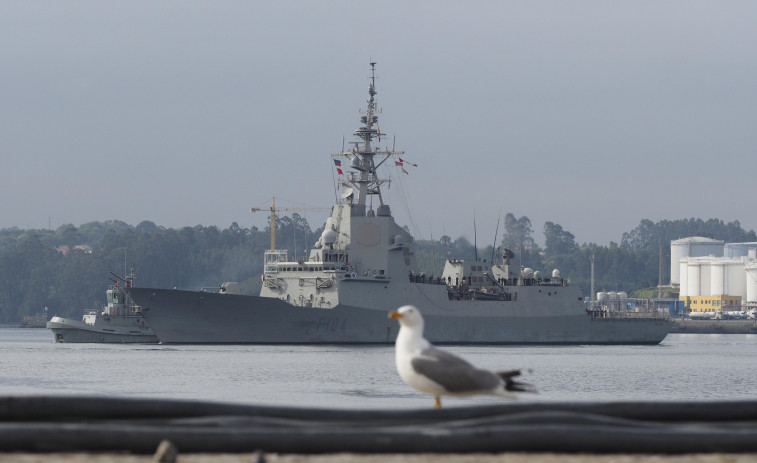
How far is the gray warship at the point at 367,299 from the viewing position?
51.8 meters

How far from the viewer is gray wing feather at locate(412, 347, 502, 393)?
8.95 m

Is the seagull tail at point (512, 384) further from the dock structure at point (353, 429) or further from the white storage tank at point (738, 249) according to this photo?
the white storage tank at point (738, 249)

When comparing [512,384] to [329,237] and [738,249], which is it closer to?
[329,237]

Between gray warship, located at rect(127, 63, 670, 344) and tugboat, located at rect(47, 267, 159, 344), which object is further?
tugboat, located at rect(47, 267, 159, 344)

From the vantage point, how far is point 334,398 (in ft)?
79.7

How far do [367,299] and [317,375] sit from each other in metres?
22.1

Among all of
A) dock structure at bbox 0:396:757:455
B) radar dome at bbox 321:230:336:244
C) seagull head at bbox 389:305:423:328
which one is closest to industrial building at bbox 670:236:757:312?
radar dome at bbox 321:230:336:244

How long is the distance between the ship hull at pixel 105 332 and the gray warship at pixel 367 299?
6.47 m

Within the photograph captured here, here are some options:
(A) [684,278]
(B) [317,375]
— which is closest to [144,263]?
(A) [684,278]

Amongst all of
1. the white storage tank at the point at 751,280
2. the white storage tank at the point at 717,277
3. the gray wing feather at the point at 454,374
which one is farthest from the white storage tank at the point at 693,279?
the gray wing feather at the point at 454,374

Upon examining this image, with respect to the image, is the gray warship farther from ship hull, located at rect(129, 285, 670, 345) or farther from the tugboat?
the tugboat

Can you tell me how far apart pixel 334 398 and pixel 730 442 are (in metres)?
16.4

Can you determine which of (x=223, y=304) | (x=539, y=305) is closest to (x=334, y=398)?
(x=223, y=304)

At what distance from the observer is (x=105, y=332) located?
198 ft
